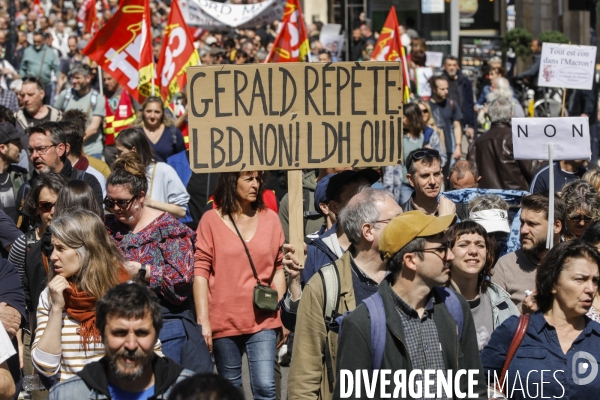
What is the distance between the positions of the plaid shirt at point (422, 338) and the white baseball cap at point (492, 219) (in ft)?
9.00

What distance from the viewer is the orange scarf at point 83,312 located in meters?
4.64

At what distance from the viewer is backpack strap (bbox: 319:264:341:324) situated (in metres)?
4.73

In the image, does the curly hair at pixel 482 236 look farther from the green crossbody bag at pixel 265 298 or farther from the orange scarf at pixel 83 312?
the orange scarf at pixel 83 312

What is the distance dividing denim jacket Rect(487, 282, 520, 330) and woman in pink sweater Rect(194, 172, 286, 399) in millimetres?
1288

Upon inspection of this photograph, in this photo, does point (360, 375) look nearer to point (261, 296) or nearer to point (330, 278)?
point (330, 278)

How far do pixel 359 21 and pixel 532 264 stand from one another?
19.3m

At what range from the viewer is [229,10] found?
720 inches

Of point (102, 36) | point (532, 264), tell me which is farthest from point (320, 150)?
point (102, 36)

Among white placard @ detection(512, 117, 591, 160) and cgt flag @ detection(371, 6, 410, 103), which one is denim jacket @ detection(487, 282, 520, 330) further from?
cgt flag @ detection(371, 6, 410, 103)

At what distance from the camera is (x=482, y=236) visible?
18.9 ft

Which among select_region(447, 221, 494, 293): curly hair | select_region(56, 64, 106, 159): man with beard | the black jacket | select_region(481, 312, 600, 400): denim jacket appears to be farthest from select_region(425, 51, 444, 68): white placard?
the black jacket

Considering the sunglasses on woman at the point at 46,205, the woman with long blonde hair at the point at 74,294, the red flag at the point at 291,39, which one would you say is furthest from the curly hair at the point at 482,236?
the red flag at the point at 291,39

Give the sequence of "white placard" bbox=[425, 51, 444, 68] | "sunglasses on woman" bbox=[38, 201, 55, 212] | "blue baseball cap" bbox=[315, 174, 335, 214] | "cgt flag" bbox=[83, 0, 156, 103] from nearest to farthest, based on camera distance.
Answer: "sunglasses on woman" bbox=[38, 201, 55, 212], "blue baseball cap" bbox=[315, 174, 335, 214], "cgt flag" bbox=[83, 0, 156, 103], "white placard" bbox=[425, 51, 444, 68]

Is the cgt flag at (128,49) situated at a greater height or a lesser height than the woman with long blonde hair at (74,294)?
greater
